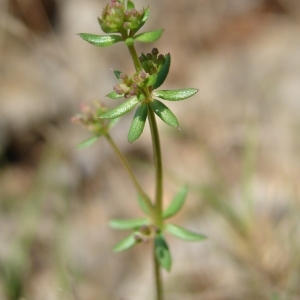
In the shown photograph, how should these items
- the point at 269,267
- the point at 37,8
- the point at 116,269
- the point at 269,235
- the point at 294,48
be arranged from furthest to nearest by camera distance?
the point at 37,8 < the point at 294,48 < the point at 116,269 < the point at 269,235 < the point at 269,267

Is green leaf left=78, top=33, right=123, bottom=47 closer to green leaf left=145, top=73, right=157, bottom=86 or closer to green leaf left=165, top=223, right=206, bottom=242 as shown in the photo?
green leaf left=145, top=73, right=157, bottom=86

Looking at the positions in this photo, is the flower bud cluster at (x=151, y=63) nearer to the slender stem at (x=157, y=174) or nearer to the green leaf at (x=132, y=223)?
the slender stem at (x=157, y=174)

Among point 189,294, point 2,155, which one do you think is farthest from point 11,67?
point 189,294

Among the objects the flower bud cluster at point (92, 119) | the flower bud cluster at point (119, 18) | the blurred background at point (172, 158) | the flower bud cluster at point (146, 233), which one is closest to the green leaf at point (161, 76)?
the flower bud cluster at point (119, 18)

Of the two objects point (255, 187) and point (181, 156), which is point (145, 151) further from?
point (255, 187)

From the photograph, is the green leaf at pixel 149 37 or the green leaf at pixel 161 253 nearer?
the green leaf at pixel 149 37
